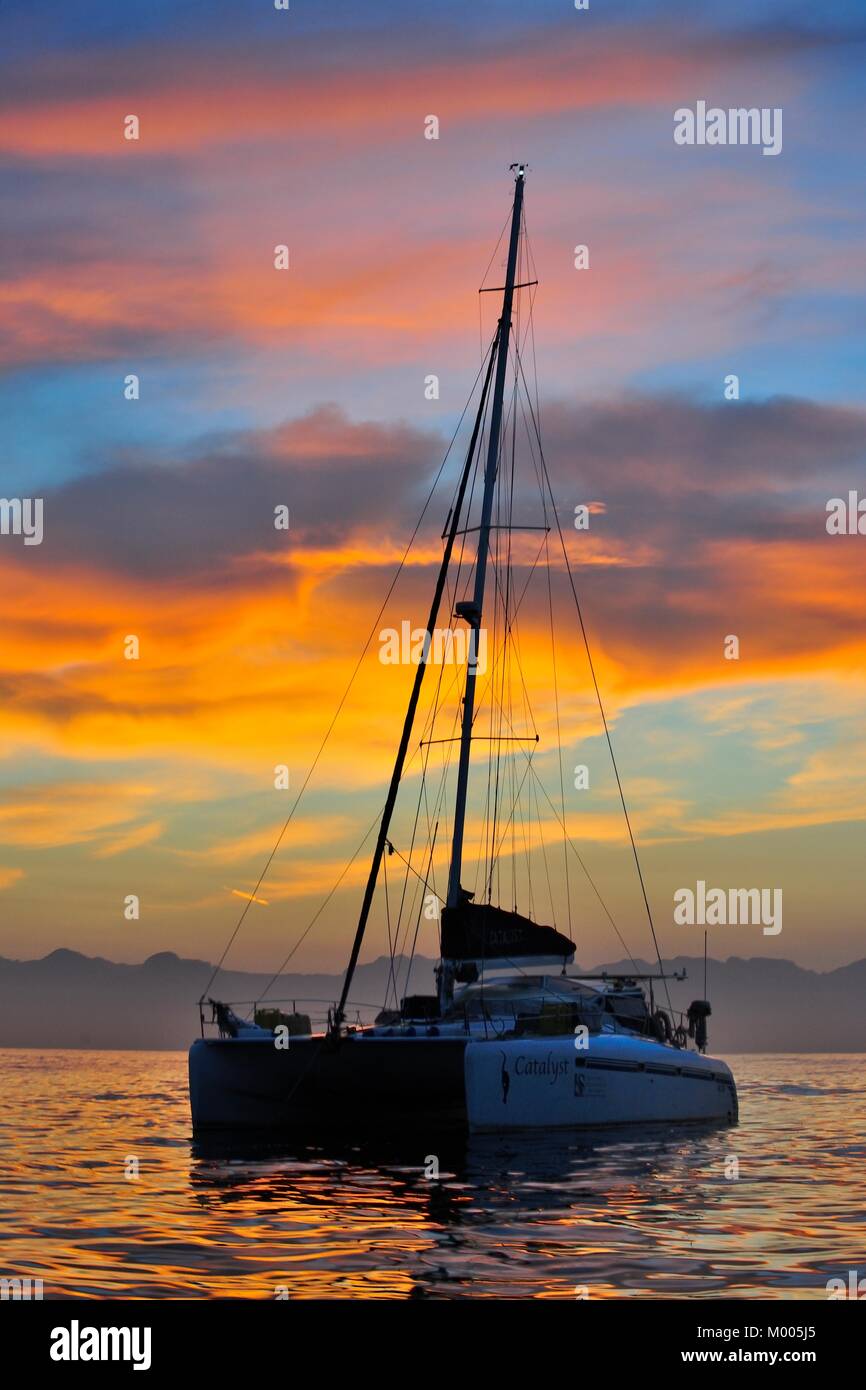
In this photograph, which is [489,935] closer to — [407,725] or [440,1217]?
[407,725]

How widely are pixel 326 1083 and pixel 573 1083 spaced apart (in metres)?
4.87

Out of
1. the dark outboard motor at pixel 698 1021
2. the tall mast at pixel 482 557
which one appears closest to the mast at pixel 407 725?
the tall mast at pixel 482 557

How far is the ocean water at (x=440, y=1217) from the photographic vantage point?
15.3 meters

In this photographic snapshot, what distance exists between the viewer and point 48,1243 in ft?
58.6

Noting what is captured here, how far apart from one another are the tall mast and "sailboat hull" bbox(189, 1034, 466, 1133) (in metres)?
5.79

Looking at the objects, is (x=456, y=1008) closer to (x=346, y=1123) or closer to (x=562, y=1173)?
(x=346, y=1123)

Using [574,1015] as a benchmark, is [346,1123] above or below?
below

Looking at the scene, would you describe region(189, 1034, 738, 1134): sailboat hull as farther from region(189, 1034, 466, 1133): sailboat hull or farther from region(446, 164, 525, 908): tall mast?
region(446, 164, 525, 908): tall mast

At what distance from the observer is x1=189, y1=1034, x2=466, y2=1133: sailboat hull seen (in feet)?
96.1

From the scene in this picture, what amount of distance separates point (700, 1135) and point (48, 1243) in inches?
830

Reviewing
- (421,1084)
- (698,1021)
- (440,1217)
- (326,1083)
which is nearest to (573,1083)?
(421,1084)

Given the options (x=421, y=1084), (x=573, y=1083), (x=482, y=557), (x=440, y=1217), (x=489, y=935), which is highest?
(x=482, y=557)

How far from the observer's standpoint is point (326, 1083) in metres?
30.6
